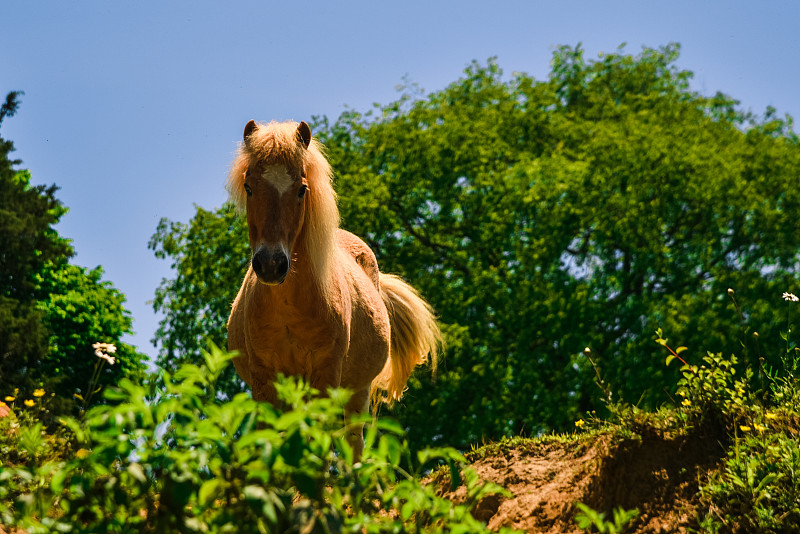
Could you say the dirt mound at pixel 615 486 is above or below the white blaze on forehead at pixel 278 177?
below

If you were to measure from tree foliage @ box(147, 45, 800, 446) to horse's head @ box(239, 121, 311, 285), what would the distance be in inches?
490

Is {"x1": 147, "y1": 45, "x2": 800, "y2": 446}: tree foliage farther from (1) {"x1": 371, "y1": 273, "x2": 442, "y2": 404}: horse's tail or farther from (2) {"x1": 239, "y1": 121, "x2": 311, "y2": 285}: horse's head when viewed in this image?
(2) {"x1": 239, "y1": 121, "x2": 311, "y2": 285}: horse's head

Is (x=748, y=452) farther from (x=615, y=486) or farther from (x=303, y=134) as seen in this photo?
(x=303, y=134)

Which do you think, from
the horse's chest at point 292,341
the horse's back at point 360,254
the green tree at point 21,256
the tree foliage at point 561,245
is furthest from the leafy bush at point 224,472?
the green tree at point 21,256

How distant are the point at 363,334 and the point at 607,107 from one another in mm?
19628

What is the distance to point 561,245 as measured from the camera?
19484mm

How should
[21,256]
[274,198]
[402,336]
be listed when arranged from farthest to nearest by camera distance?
[21,256] → [402,336] → [274,198]

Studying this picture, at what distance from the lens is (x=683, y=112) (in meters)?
23.3

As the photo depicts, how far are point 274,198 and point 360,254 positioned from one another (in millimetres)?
2347

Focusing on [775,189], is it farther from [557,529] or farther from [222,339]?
[557,529]

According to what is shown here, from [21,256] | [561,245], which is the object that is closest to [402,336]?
[561,245]

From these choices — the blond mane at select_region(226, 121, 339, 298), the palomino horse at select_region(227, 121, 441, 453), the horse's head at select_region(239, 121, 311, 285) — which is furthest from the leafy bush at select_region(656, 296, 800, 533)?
the horse's head at select_region(239, 121, 311, 285)

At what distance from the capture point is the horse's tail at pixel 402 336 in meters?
7.51

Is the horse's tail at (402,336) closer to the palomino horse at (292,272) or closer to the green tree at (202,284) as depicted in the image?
the palomino horse at (292,272)
